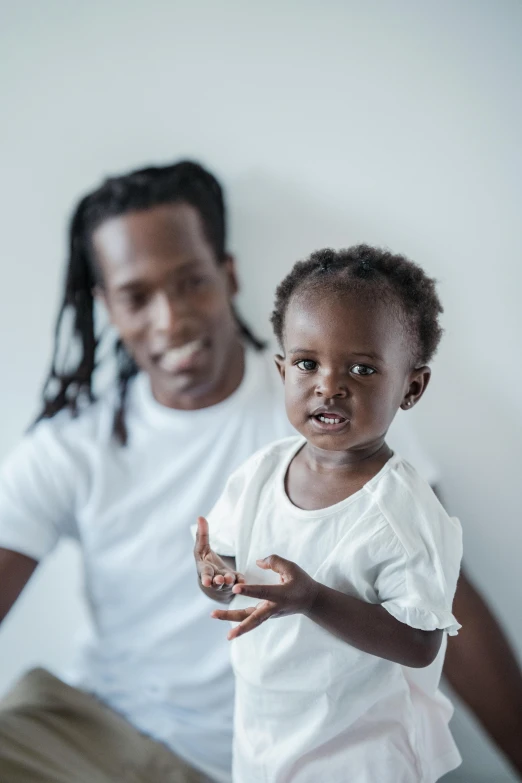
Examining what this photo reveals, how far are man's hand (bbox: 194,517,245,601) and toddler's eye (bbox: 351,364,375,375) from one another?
19 cm

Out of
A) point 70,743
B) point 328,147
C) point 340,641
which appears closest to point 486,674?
point 340,641

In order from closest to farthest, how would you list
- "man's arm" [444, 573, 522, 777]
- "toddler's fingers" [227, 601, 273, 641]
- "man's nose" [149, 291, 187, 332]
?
"toddler's fingers" [227, 601, 273, 641] < "man's arm" [444, 573, 522, 777] < "man's nose" [149, 291, 187, 332]

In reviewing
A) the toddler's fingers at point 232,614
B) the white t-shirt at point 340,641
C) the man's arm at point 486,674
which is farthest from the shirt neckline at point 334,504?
the man's arm at point 486,674

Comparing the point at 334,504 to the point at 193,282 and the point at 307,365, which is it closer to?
the point at 307,365

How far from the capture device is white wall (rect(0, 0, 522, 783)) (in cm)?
85

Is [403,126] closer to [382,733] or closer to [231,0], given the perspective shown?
[231,0]

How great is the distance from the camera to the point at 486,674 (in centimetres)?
81

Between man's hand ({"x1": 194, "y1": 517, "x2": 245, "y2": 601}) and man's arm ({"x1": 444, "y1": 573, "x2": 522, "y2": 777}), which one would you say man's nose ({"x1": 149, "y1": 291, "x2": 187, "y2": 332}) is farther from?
man's arm ({"x1": 444, "y1": 573, "x2": 522, "y2": 777})

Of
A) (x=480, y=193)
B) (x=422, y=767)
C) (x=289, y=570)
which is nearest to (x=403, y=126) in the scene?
(x=480, y=193)

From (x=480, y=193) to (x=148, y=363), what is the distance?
478mm

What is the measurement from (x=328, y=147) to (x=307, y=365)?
1.55ft

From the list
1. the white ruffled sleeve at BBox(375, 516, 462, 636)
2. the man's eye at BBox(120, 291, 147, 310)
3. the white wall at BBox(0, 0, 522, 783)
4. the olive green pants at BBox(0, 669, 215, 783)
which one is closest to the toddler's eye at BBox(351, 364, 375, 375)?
the white ruffled sleeve at BBox(375, 516, 462, 636)

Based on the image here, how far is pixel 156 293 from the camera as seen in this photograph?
93 centimetres

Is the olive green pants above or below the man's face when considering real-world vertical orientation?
below
